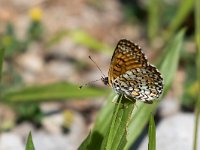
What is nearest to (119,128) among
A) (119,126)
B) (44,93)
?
(119,126)

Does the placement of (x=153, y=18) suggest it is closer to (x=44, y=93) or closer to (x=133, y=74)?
(x=44, y=93)

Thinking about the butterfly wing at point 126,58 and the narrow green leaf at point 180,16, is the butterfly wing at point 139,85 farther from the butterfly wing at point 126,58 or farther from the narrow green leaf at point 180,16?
the narrow green leaf at point 180,16

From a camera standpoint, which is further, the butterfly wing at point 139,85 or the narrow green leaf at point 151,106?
the narrow green leaf at point 151,106

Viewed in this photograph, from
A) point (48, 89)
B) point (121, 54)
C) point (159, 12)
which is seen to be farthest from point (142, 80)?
point (159, 12)

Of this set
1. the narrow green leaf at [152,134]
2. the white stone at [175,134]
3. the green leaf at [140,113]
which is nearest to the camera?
the narrow green leaf at [152,134]

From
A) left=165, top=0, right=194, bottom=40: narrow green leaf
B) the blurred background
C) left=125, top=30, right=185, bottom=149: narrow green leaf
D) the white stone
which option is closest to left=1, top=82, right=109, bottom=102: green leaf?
the blurred background

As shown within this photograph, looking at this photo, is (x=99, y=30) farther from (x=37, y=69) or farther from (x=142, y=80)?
(x=142, y=80)

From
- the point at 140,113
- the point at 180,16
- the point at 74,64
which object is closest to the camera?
the point at 140,113

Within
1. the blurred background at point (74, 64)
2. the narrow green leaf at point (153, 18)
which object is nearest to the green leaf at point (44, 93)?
the blurred background at point (74, 64)
